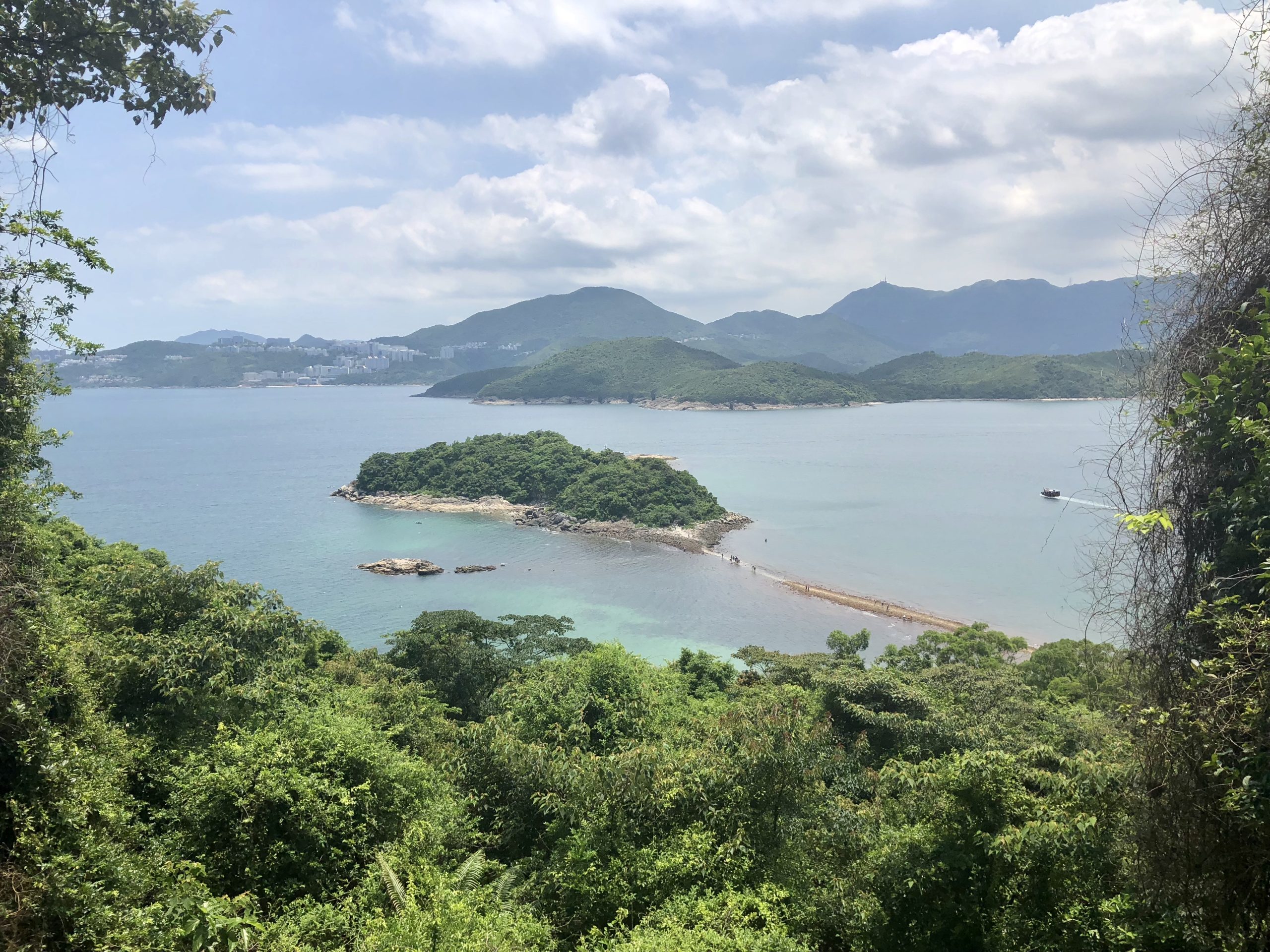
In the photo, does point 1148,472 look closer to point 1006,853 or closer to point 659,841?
point 1006,853

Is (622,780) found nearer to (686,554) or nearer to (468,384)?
(686,554)

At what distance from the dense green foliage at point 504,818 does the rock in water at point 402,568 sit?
85.3 ft

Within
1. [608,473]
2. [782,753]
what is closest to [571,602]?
[608,473]

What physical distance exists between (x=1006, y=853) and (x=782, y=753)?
2.56 m

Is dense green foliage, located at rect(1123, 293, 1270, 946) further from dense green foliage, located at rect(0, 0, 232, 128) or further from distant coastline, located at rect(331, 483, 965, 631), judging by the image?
distant coastline, located at rect(331, 483, 965, 631)

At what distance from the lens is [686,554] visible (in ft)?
139

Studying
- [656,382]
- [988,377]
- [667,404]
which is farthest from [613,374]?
[988,377]

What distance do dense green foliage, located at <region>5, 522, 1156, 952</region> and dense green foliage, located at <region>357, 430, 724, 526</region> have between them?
37.1 metres

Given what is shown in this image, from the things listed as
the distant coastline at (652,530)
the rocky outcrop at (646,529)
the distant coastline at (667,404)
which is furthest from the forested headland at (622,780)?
the distant coastline at (667,404)

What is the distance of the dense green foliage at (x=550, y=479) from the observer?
4909cm

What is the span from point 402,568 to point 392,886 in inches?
1321

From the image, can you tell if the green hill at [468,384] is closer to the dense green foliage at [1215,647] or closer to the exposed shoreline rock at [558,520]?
the exposed shoreline rock at [558,520]

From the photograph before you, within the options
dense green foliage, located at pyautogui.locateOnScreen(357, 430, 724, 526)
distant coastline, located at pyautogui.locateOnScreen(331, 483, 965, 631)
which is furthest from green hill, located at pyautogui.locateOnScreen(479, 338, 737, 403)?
distant coastline, located at pyautogui.locateOnScreen(331, 483, 965, 631)

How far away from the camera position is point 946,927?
525cm
